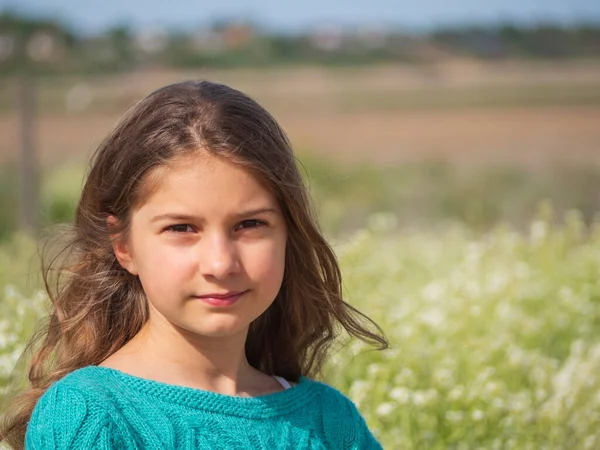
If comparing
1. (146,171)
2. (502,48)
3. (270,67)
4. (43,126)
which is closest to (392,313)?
(146,171)

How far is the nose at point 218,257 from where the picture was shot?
71.0 inches

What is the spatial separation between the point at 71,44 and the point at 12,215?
1689 cm

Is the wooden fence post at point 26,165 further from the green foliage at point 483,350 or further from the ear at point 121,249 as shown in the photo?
the ear at point 121,249

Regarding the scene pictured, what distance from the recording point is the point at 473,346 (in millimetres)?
3277

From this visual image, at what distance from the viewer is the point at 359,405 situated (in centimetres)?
274

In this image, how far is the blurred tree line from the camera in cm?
2155

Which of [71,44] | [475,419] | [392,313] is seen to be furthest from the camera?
[71,44]

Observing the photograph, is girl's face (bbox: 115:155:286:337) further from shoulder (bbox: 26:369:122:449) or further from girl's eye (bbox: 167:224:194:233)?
shoulder (bbox: 26:369:122:449)

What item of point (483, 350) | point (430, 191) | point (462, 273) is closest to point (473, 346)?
point (483, 350)

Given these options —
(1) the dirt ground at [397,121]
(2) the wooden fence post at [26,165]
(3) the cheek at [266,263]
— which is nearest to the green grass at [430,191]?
(2) the wooden fence post at [26,165]

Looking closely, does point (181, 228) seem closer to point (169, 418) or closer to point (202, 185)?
point (202, 185)

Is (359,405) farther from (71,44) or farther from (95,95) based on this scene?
(71,44)

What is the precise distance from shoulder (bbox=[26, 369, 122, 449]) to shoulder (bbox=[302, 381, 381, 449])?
550mm

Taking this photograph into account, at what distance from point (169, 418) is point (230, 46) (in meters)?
23.4
